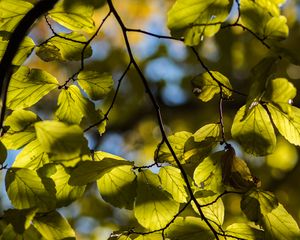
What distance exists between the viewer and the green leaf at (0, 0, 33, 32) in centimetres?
109

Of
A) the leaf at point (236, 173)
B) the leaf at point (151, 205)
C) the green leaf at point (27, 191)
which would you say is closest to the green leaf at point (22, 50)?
the green leaf at point (27, 191)

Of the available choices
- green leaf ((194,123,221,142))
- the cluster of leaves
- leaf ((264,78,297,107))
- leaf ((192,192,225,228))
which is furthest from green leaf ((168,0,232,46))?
leaf ((192,192,225,228))

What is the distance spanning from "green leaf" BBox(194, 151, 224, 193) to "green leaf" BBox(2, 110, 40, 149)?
0.34 m

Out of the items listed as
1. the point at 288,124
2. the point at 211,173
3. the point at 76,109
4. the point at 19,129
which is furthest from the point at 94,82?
the point at 288,124

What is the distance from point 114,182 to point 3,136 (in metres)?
0.24

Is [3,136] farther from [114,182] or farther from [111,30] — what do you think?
[111,30]

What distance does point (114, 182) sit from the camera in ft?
3.67

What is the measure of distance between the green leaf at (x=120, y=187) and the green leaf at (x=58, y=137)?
0.73ft

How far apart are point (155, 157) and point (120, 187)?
99 mm

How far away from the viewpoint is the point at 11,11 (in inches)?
43.0

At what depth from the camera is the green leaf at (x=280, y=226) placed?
3.53ft

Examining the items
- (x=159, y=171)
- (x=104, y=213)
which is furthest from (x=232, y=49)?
(x=159, y=171)

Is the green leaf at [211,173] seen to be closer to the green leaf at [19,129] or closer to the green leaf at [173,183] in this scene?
the green leaf at [173,183]

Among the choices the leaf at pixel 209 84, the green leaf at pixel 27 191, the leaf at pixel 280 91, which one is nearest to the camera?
the leaf at pixel 280 91
